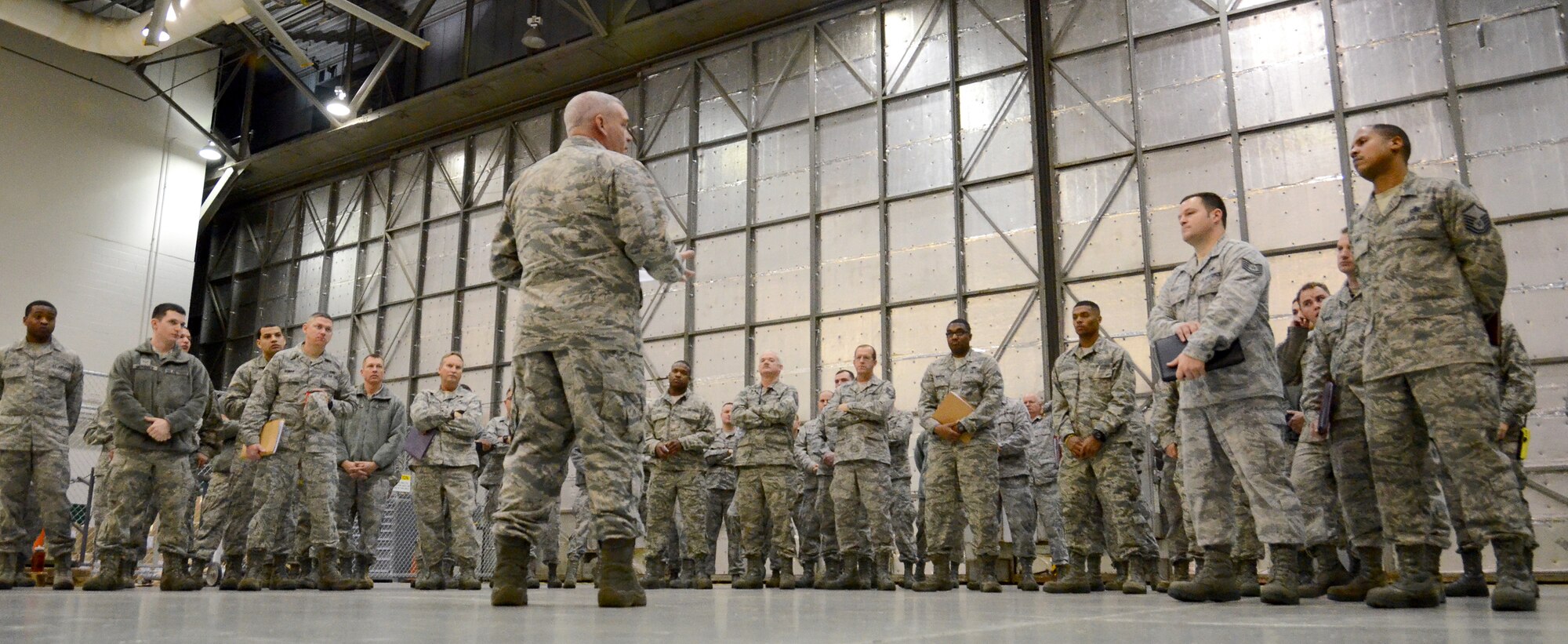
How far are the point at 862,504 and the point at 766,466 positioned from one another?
90 cm

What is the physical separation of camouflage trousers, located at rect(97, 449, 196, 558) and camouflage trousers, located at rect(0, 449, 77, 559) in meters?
0.69

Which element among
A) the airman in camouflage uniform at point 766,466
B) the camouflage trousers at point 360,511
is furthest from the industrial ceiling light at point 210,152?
the airman in camouflage uniform at point 766,466

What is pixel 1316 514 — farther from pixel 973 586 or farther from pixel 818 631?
pixel 818 631

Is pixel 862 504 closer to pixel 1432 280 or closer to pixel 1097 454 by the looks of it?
pixel 1097 454

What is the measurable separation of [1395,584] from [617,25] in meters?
12.2

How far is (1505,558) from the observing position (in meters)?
3.16

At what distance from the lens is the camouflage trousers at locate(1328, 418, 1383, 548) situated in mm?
4500

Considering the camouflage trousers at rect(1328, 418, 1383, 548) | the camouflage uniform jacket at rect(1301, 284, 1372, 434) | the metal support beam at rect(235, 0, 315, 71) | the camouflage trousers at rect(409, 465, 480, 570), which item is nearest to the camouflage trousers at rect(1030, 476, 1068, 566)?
the camouflage uniform jacket at rect(1301, 284, 1372, 434)

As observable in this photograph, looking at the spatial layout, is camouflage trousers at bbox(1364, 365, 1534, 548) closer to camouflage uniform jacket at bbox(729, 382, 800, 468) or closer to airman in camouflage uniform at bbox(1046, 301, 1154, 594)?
airman in camouflage uniform at bbox(1046, 301, 1154, 594)

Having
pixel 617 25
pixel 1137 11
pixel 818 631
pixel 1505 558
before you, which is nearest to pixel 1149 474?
Answer: pixel 1137 11

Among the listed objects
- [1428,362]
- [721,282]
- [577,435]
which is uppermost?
[721,282]

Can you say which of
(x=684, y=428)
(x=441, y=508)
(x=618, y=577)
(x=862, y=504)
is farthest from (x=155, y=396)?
(x=862, y=504)

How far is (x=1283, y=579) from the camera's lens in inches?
147

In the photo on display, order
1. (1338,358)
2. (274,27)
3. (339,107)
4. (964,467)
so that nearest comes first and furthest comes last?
(1338,358) < (964,467) < (274,27) < (339,107)
